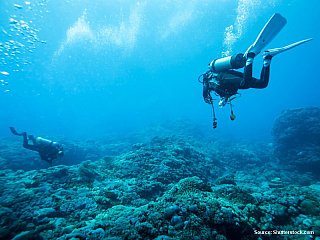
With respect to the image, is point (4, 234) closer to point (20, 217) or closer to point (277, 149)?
point (20, 217)

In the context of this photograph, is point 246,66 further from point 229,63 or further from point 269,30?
point 269,30

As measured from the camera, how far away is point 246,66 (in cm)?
461

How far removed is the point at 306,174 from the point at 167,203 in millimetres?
13744

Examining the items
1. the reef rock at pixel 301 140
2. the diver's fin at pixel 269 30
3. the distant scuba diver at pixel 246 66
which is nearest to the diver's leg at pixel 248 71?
the distant scuba diver at pixel 246 66

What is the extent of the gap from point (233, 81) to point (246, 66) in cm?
64

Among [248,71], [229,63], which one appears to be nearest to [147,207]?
[248,71]

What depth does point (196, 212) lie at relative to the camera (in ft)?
11.1

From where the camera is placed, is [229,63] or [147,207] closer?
[147,207]

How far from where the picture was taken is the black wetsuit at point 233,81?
15.6ft

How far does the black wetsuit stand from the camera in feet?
15.6

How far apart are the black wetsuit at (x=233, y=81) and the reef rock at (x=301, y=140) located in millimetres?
12021

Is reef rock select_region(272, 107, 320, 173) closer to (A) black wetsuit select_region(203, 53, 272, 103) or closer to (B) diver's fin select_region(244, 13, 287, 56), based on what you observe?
(A) black wetsuit select_region(203, 53, 272, 103)

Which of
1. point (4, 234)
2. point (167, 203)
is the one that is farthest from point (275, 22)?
point (4, 234)

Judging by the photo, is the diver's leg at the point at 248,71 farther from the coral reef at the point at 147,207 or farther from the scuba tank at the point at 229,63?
the coral reef at the point at 147,207
